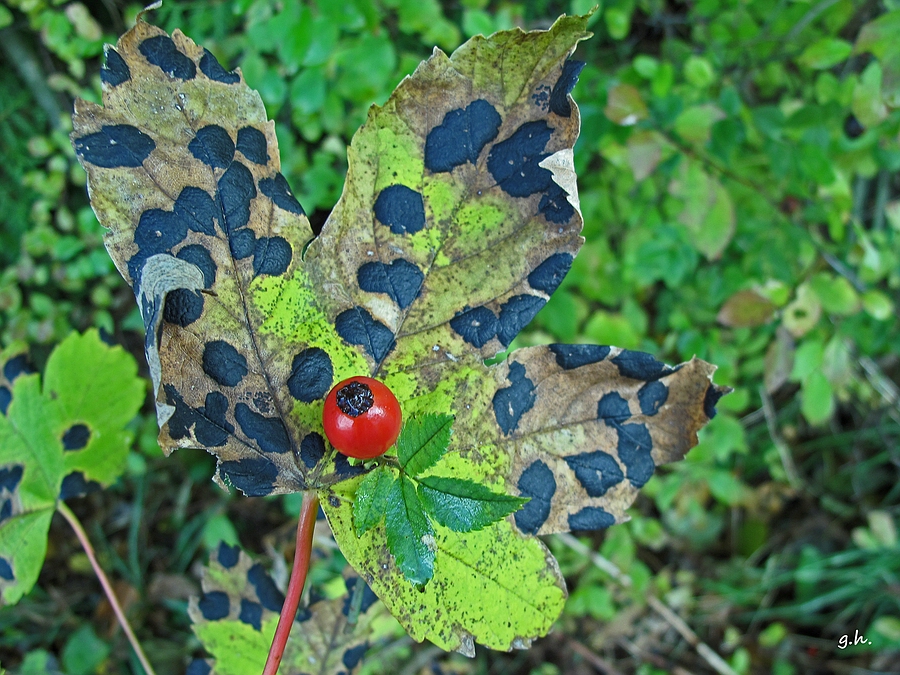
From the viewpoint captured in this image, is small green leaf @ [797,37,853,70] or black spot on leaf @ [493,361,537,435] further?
small green leaf @ [797,37,853,70]

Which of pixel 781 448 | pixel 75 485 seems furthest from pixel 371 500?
pixel 781 448

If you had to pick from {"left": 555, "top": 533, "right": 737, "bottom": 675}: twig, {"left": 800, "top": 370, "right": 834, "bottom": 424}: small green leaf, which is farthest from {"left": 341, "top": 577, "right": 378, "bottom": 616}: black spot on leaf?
{"left": 800, "top": 370, "right": 834, "bottom": 424}: small green leaf

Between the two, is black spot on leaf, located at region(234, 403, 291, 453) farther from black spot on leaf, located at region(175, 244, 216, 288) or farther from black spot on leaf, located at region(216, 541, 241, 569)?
black spot on leaf, located at region(216, 541, 241, 569)

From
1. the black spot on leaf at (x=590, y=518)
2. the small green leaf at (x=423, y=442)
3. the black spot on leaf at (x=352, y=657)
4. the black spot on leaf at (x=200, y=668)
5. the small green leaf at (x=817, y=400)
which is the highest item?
the small green leaf at (x=423, y=442)

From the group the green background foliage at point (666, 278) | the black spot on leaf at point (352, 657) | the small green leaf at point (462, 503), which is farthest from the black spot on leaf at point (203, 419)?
the green background foliage at point (666, 278)

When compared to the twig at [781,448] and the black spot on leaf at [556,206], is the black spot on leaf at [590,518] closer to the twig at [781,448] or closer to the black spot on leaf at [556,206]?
the black spot on leaf at [556,206]

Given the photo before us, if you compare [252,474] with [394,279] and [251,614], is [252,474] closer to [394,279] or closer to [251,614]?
[394,279]

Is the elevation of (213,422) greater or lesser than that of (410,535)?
greater
